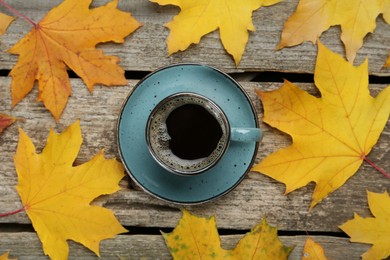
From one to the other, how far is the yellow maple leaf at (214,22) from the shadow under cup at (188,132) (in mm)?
137

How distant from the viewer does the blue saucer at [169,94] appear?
3.28 feet

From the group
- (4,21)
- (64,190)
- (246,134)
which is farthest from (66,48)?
(246,134)

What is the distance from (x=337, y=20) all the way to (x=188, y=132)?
324 millimetres

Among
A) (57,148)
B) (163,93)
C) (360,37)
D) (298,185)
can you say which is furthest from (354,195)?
(57,148)

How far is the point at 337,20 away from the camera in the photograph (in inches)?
40.1

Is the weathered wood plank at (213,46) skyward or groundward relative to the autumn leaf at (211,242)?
skyward

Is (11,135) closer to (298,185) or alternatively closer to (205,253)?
(205,253)

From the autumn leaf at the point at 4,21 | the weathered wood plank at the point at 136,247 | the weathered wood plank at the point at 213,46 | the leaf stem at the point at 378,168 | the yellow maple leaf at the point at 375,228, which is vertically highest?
the weathered wood plank at the point at 213,46

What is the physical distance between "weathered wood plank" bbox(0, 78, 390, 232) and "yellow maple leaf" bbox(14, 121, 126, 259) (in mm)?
30

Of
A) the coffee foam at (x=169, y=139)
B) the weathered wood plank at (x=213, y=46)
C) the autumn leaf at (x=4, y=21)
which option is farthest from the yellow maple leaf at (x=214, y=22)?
the autumn leaf at (x=4, y=21)

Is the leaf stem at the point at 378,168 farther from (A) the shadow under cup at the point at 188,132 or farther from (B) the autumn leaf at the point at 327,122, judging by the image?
(A) the shadow under cup at the point at 188,132

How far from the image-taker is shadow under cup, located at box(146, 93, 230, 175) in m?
0.94

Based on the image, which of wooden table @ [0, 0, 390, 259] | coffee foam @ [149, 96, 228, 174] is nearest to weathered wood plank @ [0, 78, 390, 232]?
wooden table @ [0, 0, 390, 259]

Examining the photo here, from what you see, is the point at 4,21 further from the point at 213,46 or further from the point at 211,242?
the point at 211,242
